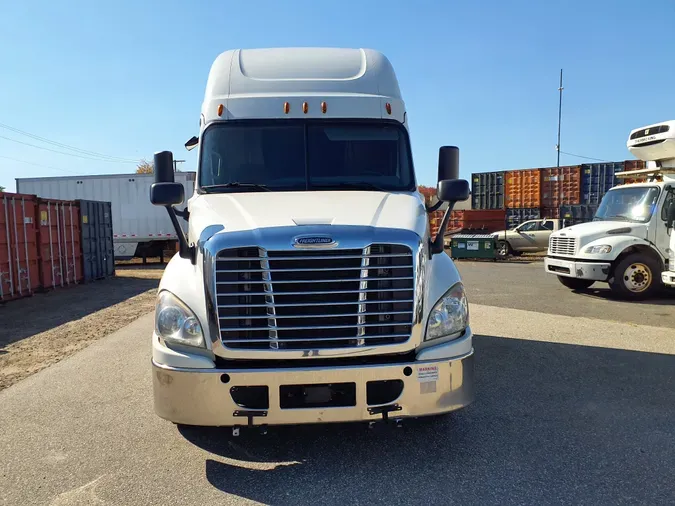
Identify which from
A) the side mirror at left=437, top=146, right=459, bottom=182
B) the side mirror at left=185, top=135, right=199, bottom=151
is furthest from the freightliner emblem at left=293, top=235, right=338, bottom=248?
the side mirror at left=185, top=135, right=199, bottom=151

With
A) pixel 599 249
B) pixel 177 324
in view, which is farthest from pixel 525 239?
pixel 177 324

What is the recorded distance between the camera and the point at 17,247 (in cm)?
1227

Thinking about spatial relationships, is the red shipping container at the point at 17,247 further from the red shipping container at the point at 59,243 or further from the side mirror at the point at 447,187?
the side mirror at the point at 447,187

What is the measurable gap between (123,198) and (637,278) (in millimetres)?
18132

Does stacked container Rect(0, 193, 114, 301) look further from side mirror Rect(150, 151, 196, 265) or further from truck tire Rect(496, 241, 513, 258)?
truck tire Rect(496, 241, 513, 258)

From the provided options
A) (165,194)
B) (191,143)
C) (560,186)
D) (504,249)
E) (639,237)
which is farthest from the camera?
(560,186)

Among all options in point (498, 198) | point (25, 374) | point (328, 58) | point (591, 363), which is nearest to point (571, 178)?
point (498, 198)

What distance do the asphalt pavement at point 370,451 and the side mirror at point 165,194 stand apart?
162 cm

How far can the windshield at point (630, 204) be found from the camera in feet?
35.2

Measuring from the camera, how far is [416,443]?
387 centimetres

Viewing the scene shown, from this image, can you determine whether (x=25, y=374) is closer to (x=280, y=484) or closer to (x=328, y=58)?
(x=280, y=484)

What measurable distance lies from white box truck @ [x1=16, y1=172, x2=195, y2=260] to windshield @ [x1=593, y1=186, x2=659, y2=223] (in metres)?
A: 15.5

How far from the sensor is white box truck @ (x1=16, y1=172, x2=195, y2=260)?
20.8m

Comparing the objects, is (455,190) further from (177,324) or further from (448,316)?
(177,324)
